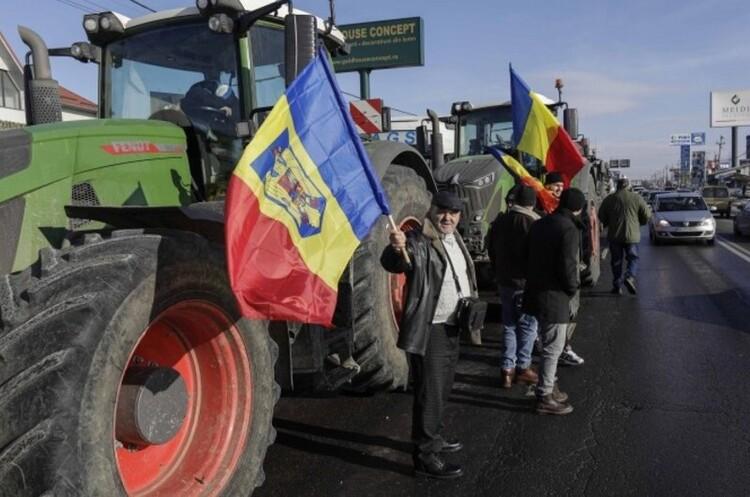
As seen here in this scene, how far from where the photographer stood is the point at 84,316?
7.60 ft

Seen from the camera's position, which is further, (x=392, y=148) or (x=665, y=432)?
(x=392, y=148)

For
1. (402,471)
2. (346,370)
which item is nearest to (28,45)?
(346,370)

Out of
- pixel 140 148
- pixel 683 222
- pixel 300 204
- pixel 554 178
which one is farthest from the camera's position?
pixel 683 222

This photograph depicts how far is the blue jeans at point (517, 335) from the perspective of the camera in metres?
5.70

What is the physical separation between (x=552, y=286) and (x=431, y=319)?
56.1 inches

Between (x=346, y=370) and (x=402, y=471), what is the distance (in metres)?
0.71

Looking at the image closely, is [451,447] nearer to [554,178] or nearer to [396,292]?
[396,292]

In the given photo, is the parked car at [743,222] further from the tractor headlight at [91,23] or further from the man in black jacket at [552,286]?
the tractor headlight at [91,23]

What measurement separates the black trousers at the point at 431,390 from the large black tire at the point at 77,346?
1.65m

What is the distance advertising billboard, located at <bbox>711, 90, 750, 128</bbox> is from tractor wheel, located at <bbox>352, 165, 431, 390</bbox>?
7775 centimetres

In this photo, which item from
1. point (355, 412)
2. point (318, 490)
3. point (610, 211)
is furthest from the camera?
point (610, 211)

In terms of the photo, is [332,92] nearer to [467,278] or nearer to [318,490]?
[467,278]

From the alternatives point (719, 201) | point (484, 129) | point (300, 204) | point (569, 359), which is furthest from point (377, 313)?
point (719, 201)

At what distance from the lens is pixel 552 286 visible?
4953 mm
